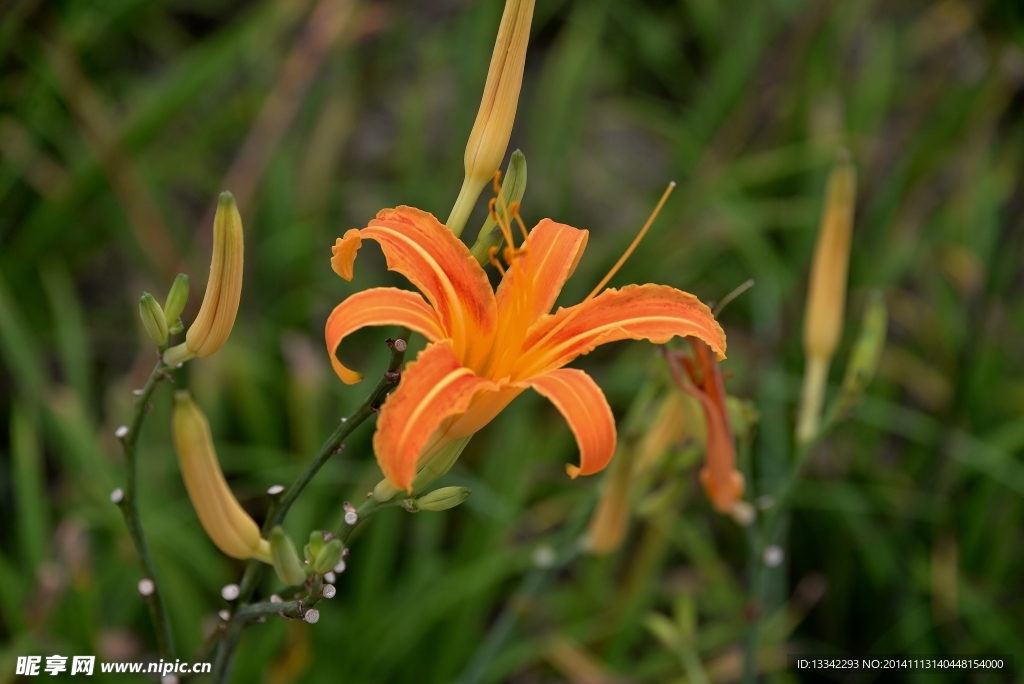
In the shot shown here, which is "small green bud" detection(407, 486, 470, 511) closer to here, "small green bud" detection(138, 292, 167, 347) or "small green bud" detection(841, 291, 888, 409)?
"small green bud" detection(138, 292, 167, 347)

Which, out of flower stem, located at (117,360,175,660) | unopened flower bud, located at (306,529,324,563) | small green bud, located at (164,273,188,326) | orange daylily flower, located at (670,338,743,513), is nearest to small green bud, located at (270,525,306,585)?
unopened flower bud, located at (306,529,324,563)

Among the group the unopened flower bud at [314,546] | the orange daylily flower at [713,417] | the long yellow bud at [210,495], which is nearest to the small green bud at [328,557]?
the unopened flower bud at [314,546]

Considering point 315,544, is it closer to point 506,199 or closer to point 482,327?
point 482,327

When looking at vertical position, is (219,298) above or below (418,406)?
above

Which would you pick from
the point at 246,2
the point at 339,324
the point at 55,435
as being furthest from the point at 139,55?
the point at 339,324

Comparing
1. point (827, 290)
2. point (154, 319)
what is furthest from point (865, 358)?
point (154, 319)

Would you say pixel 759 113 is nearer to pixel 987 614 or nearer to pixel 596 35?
pixel 596 35
